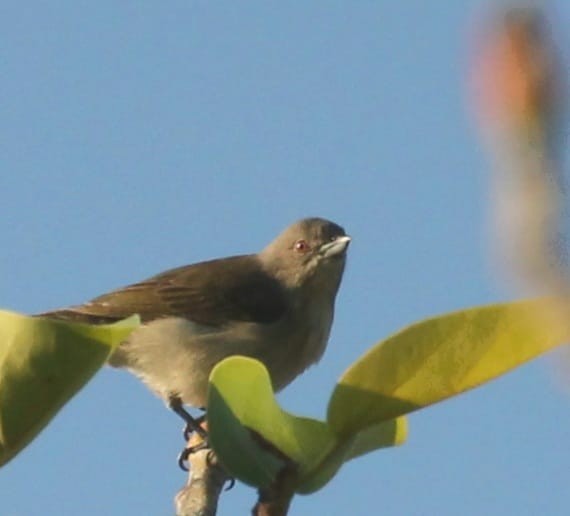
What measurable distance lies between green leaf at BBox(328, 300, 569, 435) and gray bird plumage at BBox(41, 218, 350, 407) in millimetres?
5059

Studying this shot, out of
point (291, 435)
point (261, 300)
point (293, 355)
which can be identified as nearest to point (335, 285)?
point (261, 300)

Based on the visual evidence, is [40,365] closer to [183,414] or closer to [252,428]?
[252,428]

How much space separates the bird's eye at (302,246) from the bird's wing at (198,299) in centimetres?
36

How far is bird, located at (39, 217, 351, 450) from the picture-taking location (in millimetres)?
6703

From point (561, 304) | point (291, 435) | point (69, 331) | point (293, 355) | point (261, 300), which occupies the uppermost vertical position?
point (261, 300)

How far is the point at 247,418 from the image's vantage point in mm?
1288

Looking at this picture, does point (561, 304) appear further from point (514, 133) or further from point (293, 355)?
point (293, 355)

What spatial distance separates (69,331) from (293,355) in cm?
566

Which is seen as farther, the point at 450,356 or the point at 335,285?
the point at 335,285

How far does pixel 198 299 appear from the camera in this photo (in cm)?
739

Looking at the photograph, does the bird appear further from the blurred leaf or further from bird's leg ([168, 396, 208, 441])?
the blurred leaf

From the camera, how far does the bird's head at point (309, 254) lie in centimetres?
794

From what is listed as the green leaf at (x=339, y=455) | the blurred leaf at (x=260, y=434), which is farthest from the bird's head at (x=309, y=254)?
the blurred leaf at (x=260, y=434)

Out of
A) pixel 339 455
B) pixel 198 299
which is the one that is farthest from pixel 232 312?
pixel 339 455
